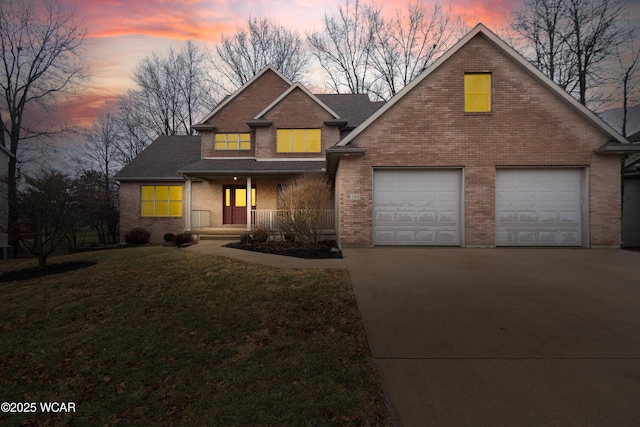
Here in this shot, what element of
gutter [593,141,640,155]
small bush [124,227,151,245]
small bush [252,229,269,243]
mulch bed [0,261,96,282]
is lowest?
mulch bed [0,261,96,282]

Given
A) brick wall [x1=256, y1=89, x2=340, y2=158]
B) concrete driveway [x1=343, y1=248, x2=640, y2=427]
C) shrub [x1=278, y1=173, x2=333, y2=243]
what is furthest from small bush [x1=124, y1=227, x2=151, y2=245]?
concrete driveway [x1=343, y1=248, x2=640, y2=427]

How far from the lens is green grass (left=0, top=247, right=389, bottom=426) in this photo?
2660mm

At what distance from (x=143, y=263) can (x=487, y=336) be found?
8657 millimetres

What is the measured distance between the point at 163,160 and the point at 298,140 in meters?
8.74

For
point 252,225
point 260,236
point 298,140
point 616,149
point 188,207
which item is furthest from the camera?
point 298,140

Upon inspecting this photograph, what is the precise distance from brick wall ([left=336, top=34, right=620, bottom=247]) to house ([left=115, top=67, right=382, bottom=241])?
4945 mm

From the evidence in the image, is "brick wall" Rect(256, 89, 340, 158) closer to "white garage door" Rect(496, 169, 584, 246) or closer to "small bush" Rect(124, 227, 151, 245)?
"small bush" Rect(124, 227, 151, 245)

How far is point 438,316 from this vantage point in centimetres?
462

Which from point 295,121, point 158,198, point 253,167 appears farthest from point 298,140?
point 158,198

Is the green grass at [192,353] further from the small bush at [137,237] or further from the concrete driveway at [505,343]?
the small bush at [137,237]

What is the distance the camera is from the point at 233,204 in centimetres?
1748

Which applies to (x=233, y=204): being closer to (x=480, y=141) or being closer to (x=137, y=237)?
(x=137, y=237)

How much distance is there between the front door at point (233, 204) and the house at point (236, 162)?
2 centimetres

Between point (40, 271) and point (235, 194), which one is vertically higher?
point (235, 194)
